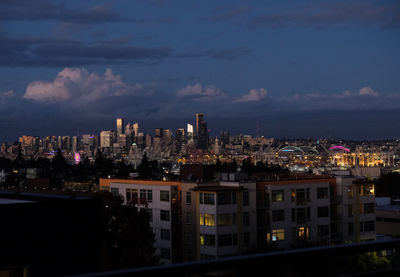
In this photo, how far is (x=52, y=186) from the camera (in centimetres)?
4619

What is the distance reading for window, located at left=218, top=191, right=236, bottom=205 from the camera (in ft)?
96.8

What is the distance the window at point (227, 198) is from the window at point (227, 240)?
4.94 feet

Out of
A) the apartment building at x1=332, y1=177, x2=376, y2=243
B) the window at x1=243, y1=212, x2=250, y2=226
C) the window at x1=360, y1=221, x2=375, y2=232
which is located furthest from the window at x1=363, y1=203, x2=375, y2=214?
the window at x1=243, y1=212, x2=250, y2=226

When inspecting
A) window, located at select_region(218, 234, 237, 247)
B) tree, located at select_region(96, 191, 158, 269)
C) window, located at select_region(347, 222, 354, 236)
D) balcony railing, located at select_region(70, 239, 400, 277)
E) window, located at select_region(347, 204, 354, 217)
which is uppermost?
balcony railing, located at select_region(70, 239, 400, 277)

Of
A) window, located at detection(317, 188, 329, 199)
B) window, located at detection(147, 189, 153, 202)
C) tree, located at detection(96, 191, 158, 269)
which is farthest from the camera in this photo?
window, located at detection(317, 188, 329, 199)

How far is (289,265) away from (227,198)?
2719cm

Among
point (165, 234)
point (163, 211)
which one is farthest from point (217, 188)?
point (165, 234)

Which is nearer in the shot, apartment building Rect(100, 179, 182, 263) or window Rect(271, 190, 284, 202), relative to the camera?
apartment building Rect(100, 179, 182, 263)

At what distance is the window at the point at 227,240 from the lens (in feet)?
95.0

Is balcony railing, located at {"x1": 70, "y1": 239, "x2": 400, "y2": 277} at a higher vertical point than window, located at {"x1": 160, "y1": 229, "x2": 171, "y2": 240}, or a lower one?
higher

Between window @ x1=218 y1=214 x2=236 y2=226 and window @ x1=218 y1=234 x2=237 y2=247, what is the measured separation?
21.2 inches

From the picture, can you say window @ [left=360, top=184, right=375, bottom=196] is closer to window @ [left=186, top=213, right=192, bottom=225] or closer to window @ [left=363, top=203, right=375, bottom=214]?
window @ [left=363, top=203, right=375, bottom=214]

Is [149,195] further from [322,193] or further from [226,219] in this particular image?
[322,193]

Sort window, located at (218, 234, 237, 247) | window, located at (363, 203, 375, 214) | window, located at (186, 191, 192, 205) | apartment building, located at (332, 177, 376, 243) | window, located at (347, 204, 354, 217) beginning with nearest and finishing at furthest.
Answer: window, located at (218, 234, 237, 247), window, located at (186, 191, 192, 205), apartment building, located at (332, 177, 376, 243), window, located at (347, 204, 354, 217), window, located at (363, 203, 375, 214)
